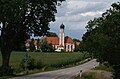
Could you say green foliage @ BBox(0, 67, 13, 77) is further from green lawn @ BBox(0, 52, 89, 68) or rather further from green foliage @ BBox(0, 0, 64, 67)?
green lawn @ BBox(0, 52, 89, 68)

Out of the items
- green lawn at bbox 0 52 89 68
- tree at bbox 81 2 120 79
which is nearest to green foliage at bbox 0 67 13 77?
tree at bbox 81 2 120 79

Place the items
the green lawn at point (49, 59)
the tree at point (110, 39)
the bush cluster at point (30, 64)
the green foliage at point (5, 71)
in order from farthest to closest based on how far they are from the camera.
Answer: the green lawn at point (49, 59)
the bush cluster at point (30, 64)
the green foliage at point (5, 71)
the tree at point (110, 39)

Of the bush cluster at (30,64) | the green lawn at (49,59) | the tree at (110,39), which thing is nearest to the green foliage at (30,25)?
the tree at (110,39)

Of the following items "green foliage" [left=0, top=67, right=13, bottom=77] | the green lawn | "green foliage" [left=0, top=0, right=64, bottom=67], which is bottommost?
"green foliage" [left=0, top=67, right=13, bottom=77]

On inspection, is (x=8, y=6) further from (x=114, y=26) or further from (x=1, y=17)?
(x=114, y=26)

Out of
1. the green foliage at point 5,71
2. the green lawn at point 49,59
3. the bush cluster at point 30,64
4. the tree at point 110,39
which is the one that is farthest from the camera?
the green lawn at point 49,59

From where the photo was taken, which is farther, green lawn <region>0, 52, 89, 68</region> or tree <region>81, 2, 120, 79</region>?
green lawn <region>0, 52, 89, 68</region>

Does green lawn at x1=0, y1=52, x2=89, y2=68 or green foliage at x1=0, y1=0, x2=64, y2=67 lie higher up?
green foliage at x1=0, y1=0, x2=64, y2=67

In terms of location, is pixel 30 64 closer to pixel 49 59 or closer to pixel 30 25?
pixel 30 25

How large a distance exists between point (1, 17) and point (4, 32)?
6.36 metres

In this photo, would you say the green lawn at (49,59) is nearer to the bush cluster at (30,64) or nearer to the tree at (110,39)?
the bush cluster at (30,64)

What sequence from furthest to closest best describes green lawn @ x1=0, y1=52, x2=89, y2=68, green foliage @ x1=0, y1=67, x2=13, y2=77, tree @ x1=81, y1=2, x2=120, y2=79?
green lawn @ x1=0, y1=52, x2=89, y2=68
green foliage @ x1=0, y1=67, x2=13, y2=77
tree @ x1=81, y1=2, x2=120, y2=79

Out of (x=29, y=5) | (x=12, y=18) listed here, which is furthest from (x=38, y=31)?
(x=12, y=18)

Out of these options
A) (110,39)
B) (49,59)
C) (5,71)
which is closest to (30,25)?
(5,71)
